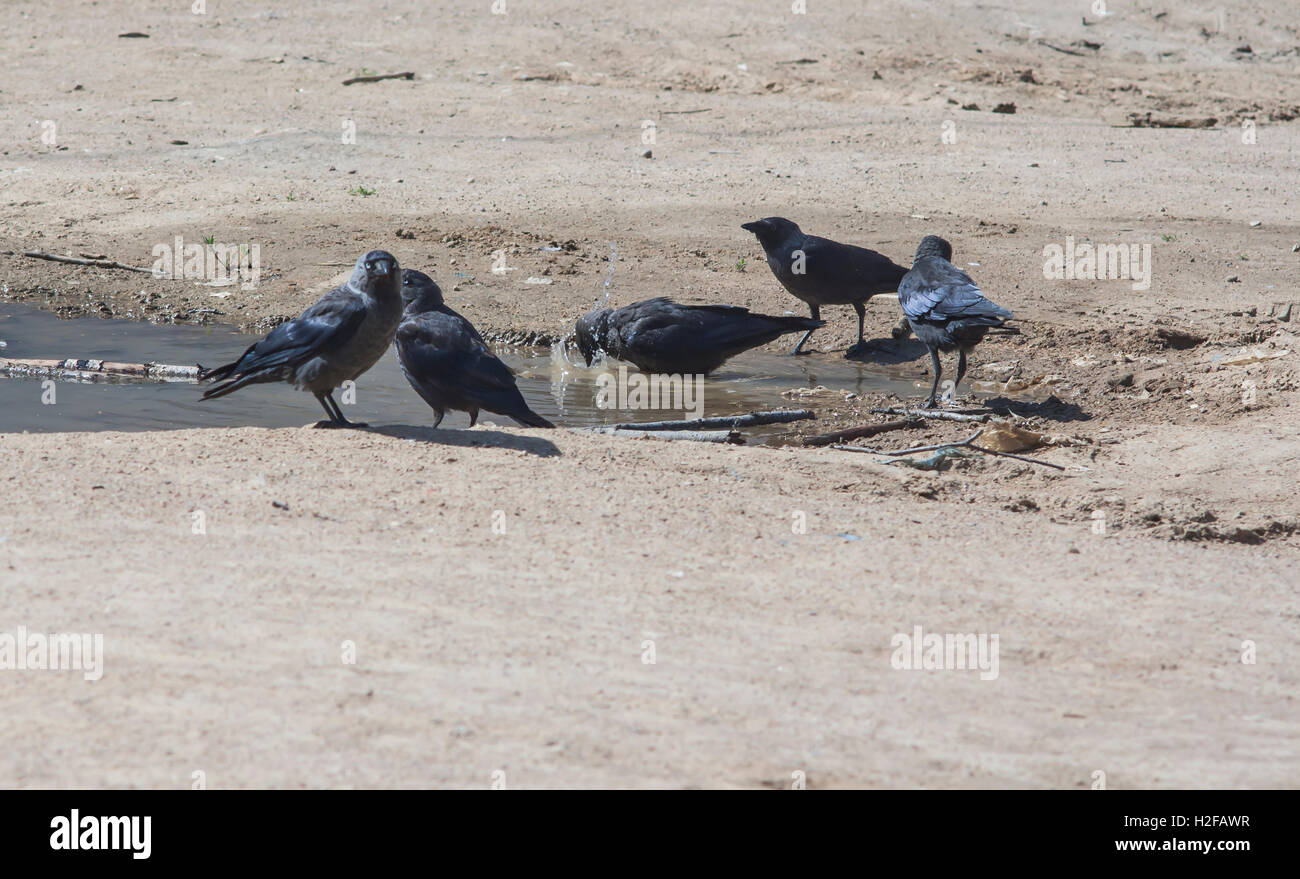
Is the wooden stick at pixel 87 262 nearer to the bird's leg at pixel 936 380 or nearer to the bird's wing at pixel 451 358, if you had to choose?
the bird's wing at pixel 451 358

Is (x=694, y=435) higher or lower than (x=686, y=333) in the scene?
lower

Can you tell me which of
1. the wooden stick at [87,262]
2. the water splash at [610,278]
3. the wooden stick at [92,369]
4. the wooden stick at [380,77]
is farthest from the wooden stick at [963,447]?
the wooden stick at [380,77]

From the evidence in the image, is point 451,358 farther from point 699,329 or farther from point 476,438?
point 699,329

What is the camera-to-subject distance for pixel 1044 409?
7879mm

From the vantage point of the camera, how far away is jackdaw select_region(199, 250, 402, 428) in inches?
251

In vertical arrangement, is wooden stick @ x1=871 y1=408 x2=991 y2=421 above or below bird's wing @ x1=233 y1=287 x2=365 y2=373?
below

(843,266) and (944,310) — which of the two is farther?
(843,266)

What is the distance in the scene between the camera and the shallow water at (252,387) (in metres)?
7.73

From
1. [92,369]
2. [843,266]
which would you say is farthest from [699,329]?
[92,369]

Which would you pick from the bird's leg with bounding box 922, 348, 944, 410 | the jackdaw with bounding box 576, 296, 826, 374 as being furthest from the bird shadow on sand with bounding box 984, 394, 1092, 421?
the jackdaw with bounding box 576, 296, 826, 374

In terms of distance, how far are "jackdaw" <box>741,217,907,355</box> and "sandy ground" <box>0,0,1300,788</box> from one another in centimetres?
45

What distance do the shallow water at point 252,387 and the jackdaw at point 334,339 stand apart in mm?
1193

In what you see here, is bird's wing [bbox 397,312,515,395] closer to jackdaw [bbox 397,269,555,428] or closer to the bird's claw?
jackdaw [bbox 397,269,555,428]

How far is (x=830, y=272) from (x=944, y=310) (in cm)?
163
